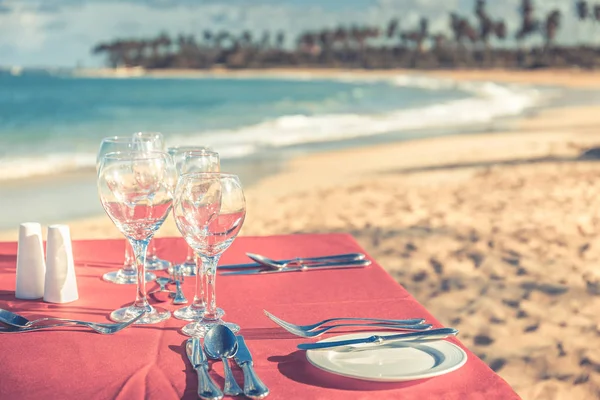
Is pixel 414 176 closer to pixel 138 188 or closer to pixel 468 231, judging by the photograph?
pixel 468 231

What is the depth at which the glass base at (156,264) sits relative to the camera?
Answer: 205 cm

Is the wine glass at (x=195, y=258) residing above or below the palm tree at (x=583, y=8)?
below

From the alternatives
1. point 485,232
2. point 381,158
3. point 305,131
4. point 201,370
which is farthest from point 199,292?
point 305,131

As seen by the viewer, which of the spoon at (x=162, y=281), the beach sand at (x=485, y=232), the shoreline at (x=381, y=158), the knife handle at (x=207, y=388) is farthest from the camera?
the shoreline at (x=381, y=158)

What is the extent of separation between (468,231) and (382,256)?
114cm

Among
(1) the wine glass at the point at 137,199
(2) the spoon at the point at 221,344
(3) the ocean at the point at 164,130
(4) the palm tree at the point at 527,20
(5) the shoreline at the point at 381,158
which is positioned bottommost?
(3) the ocean at the point at 164,130

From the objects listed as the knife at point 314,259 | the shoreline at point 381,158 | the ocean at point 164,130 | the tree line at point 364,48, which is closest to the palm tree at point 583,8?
the tree line at point 364,48

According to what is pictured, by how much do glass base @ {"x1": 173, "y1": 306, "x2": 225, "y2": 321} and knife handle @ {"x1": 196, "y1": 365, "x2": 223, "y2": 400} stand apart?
1.07 feet

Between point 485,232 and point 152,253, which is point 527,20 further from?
point 152,253

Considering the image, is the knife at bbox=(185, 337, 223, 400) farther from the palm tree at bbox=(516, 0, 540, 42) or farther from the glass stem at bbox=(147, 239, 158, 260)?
the palm tree at bbox=(516, 0, 540, 42)

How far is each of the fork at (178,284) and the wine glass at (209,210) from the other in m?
0.25

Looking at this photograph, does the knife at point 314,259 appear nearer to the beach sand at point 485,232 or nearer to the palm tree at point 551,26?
the beach sand at point 485,232

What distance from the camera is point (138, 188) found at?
5.17 feet

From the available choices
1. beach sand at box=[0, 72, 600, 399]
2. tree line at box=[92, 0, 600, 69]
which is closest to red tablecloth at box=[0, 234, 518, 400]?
beach sand at box=[0, 72, 600, 399]
